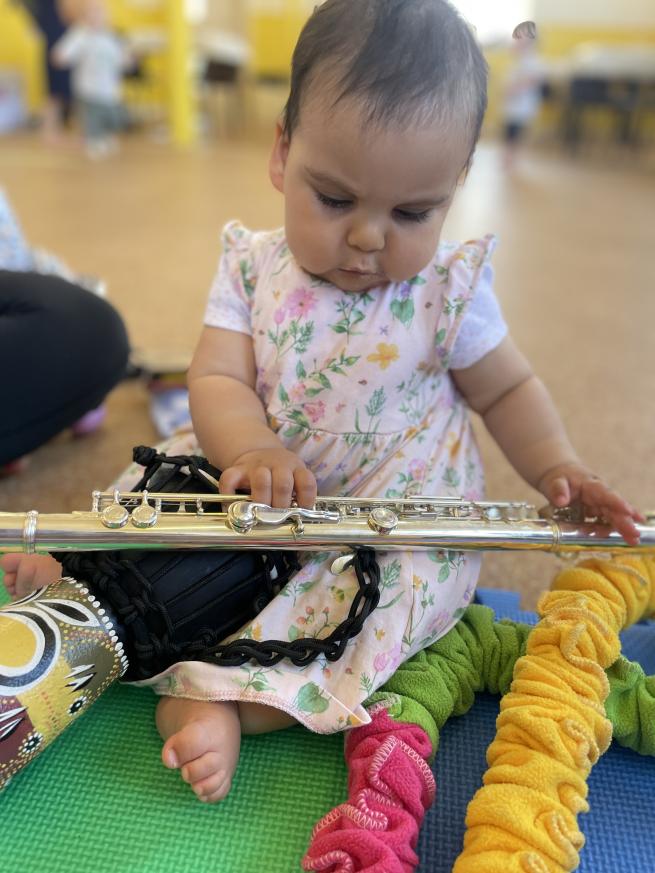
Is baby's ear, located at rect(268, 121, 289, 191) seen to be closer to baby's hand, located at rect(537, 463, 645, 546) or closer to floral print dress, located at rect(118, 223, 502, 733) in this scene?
floral print dress, located at rect(118, 223, 502, 733)

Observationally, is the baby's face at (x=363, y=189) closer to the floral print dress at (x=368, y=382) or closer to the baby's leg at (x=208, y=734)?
the floral print dress at (x=368, y=382)

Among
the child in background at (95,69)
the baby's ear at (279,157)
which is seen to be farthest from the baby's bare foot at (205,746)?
the child in background at (95,69)

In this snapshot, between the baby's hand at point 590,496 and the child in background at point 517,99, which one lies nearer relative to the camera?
the baby's hand at point 590,496

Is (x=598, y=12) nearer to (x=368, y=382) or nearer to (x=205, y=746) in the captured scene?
(x=368, y=382)

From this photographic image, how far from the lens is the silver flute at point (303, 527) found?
2.07 ft

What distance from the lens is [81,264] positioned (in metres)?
1.94

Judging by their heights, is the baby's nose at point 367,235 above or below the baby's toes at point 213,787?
above

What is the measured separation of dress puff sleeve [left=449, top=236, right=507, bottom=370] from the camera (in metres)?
0.76

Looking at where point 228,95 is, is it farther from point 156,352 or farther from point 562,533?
point 562,533

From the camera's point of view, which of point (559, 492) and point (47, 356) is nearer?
point (559, 492)

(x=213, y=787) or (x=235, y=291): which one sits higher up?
(x=235, y=291)

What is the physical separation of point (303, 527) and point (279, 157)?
32cm

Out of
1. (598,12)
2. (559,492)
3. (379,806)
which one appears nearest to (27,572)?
(379,806)

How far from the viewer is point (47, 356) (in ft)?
3.01
